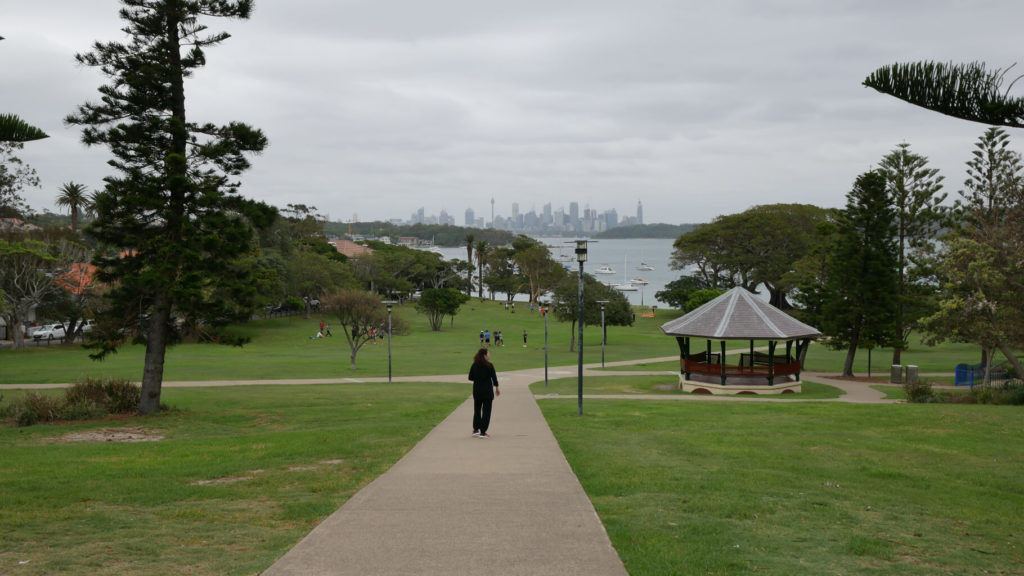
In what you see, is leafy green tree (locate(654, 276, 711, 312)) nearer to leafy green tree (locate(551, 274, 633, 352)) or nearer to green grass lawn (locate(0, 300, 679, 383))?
green grass lawn (locate(0, 300, 679, 383))

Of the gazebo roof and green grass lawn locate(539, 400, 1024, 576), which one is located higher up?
the gazebo roof

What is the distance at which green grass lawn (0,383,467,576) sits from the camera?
6332mm

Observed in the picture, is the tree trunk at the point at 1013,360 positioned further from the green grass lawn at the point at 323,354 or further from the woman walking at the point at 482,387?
the woman walking at the point at 482,387

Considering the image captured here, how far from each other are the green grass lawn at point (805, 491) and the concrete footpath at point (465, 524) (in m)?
0.41

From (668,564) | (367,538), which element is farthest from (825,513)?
(367,538)

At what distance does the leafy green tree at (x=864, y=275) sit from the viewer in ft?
117

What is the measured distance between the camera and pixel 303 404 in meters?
21.4

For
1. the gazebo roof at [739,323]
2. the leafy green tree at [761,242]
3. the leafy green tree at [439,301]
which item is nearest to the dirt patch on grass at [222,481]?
the gazebo roof at [739,323]

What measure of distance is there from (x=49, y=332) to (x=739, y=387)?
167ft

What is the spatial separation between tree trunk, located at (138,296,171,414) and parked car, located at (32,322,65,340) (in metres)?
39.5

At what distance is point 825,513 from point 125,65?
63.4ft

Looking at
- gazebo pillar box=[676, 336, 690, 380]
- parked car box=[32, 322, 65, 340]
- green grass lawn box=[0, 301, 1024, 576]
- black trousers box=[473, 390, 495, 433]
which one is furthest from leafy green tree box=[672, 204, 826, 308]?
black trousers box=[473, 390, 495, 433]

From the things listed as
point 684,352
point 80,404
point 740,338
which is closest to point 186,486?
point 80,404

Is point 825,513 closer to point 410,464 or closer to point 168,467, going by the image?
point 410,464
